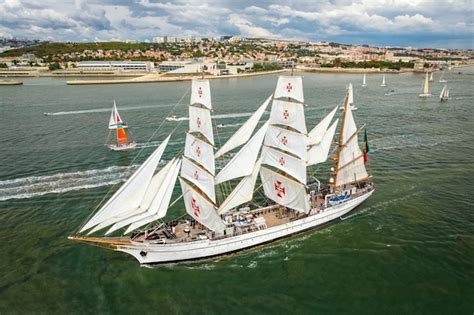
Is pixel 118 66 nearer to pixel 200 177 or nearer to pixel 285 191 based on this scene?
pixel 200 177

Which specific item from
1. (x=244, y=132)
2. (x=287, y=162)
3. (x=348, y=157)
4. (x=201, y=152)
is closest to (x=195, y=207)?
(x=201, y=152)

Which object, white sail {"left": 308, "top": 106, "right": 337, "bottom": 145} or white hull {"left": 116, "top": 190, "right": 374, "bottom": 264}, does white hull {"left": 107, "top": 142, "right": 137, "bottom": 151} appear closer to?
white hull {"left": 116, "top": 190, "right": 374, "bottom": 264}

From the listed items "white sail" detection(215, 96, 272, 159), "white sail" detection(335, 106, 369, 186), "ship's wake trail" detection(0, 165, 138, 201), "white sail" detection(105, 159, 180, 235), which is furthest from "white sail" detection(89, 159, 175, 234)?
"white sail" detection(335, 106, 369, 186)

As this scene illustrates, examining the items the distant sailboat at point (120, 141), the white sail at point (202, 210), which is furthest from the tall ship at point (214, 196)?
the distant sailboat at point (120, 141)

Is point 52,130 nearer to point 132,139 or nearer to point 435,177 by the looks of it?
point 132,139

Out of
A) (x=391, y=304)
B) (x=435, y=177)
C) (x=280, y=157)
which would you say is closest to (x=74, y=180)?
(x=280, y=157)

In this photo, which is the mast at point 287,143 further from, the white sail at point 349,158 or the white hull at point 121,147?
the white hull at point 121,147
